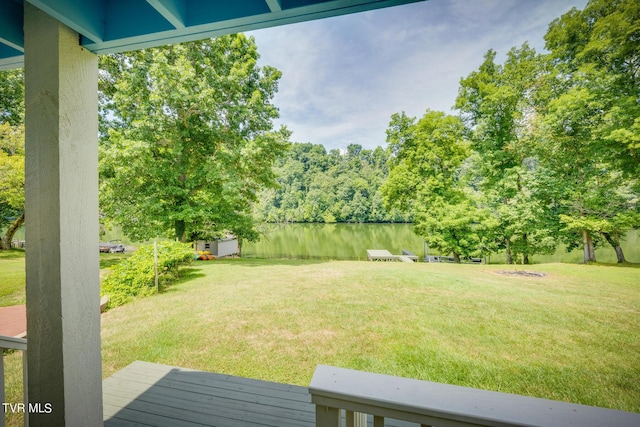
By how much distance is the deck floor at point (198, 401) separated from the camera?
1.85m

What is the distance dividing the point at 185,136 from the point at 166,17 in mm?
9603

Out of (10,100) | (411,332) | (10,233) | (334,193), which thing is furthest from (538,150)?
(334,193)

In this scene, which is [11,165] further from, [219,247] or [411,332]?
[411,332]

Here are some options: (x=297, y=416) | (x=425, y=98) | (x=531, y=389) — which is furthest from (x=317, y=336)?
(x=425, y=98)

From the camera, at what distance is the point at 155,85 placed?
334 inches

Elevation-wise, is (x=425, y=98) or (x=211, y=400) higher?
(x=425, y=98)

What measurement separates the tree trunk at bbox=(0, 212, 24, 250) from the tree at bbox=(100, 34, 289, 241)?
3.30 meters

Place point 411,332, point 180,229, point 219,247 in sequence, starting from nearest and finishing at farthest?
point 411,332, point 180,229, point 219,247

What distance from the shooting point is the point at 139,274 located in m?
5.55

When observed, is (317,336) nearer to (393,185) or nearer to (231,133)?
(231,133)

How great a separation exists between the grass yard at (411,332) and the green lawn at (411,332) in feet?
0.06

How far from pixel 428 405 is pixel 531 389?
315 centimetres

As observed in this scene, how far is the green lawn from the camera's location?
2957 millimetres

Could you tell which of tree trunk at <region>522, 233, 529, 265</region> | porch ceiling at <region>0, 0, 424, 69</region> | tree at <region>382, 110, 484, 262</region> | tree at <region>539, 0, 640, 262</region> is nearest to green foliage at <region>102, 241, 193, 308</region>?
porch ceiling at <region>0, 0, 424, 69</region>
